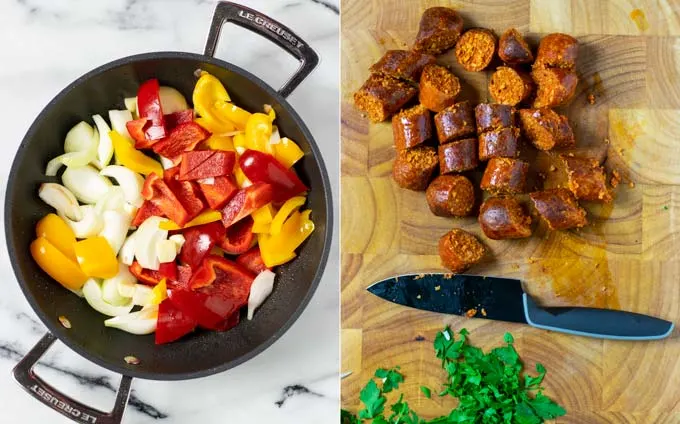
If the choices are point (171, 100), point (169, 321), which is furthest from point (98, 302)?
point (171, 100)

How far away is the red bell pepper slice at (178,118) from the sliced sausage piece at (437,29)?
31.0 inches

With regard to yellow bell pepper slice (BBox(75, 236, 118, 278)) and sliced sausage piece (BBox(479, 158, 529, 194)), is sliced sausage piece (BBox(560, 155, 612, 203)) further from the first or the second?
yellow bell pepper slice (BBox(75, 236, 118, 278))

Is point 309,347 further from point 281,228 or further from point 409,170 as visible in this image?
point 409,170

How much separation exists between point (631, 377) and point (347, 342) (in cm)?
99

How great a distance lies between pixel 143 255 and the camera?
233 cm

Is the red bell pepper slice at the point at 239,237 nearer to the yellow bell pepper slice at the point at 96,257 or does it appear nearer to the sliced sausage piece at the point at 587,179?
the yellow bell pepper slice at the point at 96,257

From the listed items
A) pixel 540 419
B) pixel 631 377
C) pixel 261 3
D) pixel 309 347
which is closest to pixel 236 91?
pixel 261 3

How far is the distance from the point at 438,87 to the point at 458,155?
0.75ft

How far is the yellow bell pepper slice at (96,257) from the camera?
229 centimetres

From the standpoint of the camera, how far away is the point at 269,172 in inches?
89.7

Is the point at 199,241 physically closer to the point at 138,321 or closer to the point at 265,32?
the point at 138,321

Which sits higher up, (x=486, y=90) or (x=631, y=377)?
(x=486, y=90)

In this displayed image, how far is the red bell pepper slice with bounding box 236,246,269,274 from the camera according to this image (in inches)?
95.0

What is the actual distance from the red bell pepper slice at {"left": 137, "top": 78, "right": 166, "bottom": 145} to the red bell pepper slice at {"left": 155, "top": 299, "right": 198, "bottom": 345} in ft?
1.84
